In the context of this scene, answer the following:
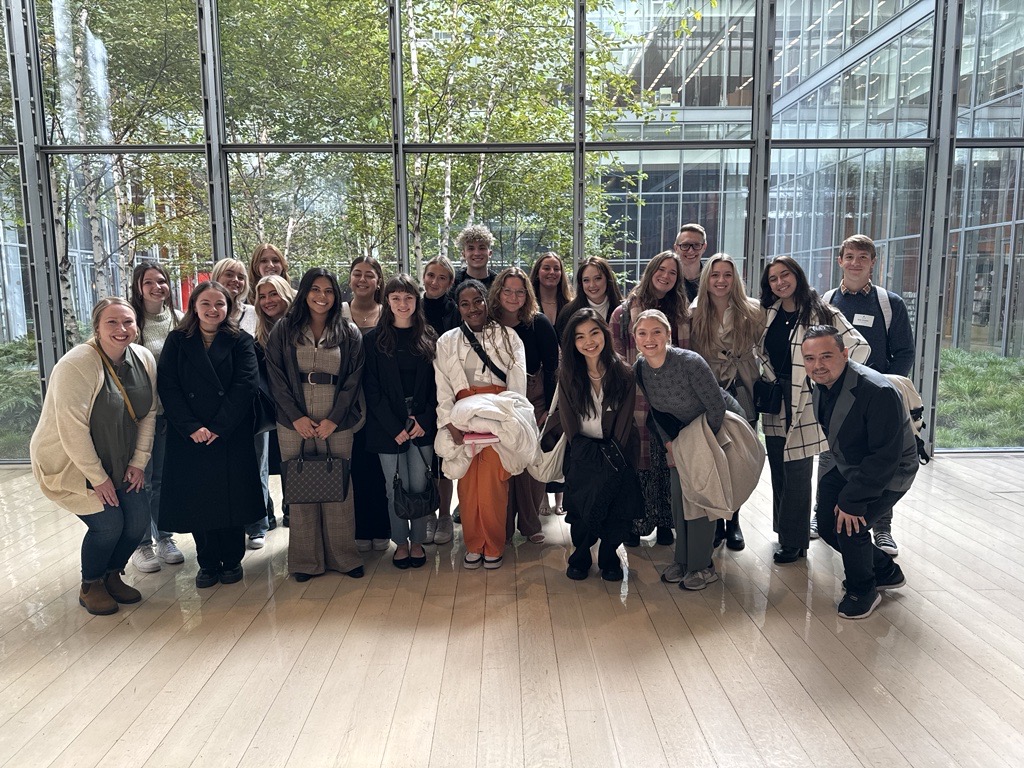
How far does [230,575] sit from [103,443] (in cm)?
98

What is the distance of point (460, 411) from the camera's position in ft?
12.2

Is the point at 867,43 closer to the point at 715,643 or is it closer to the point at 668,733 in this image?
the point at 715,643

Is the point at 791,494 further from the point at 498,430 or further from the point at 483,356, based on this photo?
the point at 483,356

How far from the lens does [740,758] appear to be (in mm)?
2322

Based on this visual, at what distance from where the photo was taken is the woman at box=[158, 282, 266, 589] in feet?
11.7

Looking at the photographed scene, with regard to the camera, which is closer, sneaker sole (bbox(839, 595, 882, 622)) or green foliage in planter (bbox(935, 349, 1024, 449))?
sneaker sole (bbox(839, 595, 882, 622))

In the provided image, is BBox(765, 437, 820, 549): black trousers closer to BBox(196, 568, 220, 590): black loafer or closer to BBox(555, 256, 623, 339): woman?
BBox(555, 256, 623, 339): woman

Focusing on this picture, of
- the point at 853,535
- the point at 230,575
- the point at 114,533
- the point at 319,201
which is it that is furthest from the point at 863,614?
the point at 319,201

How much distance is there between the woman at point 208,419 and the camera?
11.7ft

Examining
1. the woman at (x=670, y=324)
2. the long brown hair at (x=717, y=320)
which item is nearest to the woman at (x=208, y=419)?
the woman at (x=670, y=324)

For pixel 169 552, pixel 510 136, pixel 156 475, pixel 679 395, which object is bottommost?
pixel 169 552

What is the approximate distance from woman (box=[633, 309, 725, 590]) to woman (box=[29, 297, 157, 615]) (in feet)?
8.12

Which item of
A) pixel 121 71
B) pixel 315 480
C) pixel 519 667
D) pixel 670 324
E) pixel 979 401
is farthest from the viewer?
pixel 979 401

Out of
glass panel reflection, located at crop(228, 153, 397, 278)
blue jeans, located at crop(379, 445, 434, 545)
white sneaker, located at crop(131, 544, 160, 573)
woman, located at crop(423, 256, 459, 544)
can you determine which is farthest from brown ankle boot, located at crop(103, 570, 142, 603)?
glass panel reflection, located at crop(228, 153, 397, 278)
